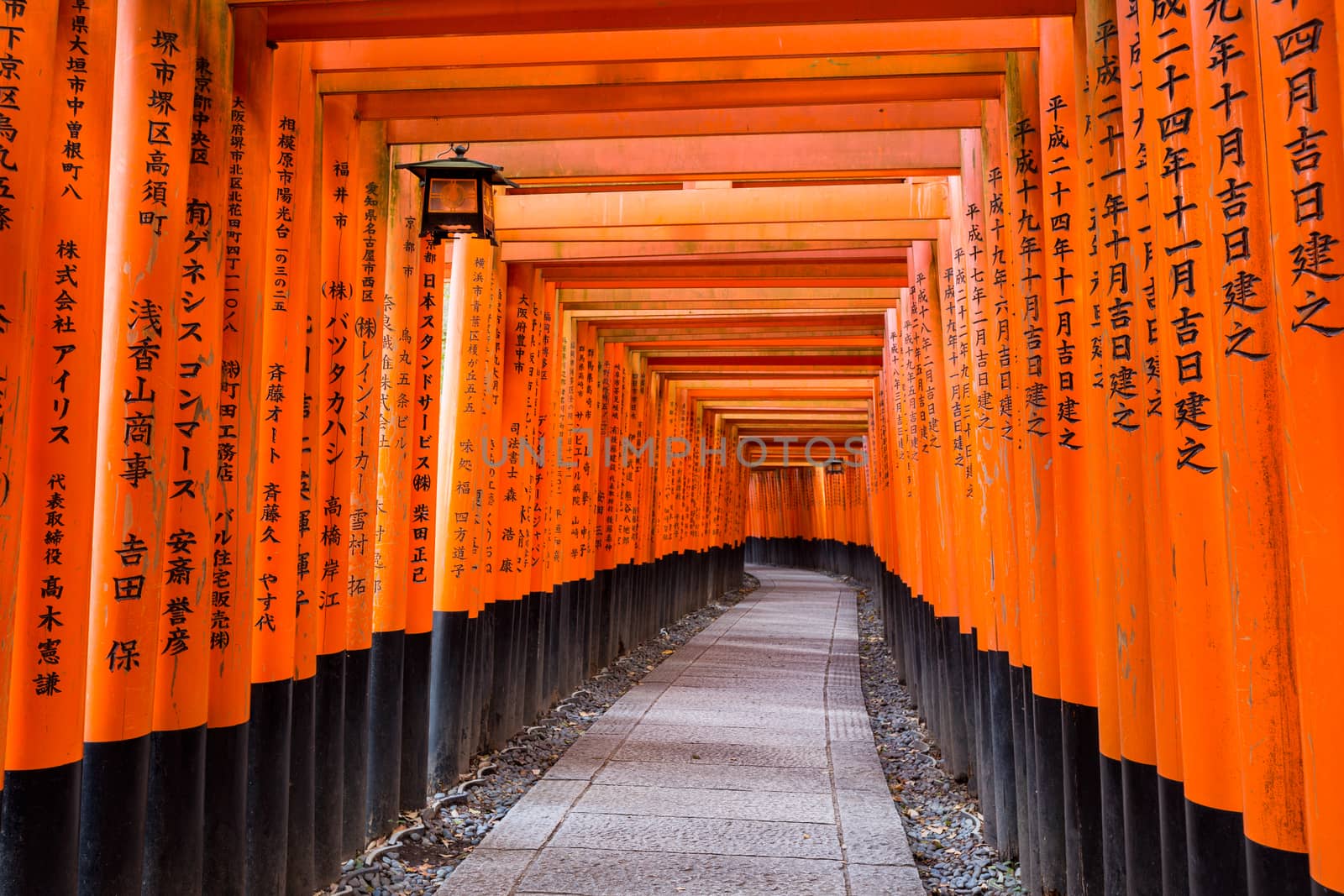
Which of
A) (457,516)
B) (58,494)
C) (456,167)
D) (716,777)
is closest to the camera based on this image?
(58,494)

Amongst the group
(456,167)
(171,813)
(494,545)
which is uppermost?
(456,167)

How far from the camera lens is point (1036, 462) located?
3.72 metres

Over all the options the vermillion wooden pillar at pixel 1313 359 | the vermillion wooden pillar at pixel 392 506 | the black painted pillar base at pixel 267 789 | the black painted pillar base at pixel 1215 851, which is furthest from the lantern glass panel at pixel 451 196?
the black painted pillar base at pixel 1215 851

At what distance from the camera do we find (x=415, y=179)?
5086 mm

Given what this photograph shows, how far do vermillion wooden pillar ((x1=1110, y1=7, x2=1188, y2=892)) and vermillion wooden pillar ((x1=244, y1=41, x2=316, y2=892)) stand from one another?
2.85 meters

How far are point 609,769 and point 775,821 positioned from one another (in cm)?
136

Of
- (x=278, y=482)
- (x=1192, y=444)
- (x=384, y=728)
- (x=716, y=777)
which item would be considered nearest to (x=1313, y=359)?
(x=1192, y=444)

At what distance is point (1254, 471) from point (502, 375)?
5583mm

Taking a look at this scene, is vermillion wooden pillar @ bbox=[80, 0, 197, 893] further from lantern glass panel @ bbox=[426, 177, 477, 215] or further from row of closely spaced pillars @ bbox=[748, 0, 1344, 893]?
row of closely spaced pillars @ bbox=[748, 0, 1344, 893]

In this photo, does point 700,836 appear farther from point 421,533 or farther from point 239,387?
point 239,387

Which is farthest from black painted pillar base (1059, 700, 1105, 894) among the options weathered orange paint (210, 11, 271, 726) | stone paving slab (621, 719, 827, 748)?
stone paving slab (621, 719, 827, 748)

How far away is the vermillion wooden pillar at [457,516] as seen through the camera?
19.8 feet

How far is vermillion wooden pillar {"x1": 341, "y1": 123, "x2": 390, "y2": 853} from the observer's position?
4449 millimetres

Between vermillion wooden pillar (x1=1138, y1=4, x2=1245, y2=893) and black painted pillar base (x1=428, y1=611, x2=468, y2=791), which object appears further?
black painted pillar base (x1=428, y1=611, x2=468, y2=791)
